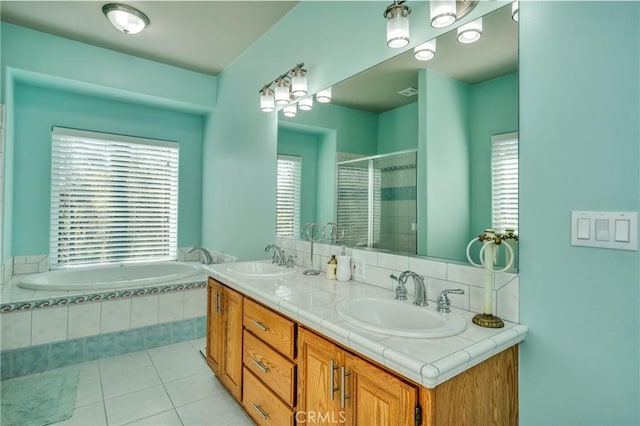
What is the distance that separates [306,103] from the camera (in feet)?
7.81

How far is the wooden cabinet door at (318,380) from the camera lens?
1210mm

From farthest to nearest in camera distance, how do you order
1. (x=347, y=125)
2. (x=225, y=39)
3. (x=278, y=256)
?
A: 1. (x=225, y=39)
2. (x=278, y=256)
3. (x=347, y=125)

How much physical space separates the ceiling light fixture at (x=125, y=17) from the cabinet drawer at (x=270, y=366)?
2.52 meters

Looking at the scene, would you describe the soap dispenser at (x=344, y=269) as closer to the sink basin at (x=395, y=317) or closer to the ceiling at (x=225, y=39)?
the sink basin at (x=395, y=317)

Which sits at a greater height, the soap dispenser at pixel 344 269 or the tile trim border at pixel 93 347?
the soap dispenser at pixel 344 269

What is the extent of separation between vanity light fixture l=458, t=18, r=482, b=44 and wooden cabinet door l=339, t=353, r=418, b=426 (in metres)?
1.35

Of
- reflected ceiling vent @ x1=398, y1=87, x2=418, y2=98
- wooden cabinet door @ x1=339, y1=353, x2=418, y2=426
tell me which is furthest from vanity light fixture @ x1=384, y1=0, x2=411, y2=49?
wooden cabinet door @ x1=339, y1=353, x2=418, y2=426

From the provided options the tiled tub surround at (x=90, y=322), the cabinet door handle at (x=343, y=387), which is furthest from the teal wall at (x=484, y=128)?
the tiled tub surround at (x=90, y=322)

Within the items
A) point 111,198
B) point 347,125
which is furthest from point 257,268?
point 111,198

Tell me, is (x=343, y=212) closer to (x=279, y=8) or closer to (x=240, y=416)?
(x=240, y=416)

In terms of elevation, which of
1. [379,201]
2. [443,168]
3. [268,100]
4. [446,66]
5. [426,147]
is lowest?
[379,201]

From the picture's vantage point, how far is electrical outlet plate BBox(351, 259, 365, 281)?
1854 mm

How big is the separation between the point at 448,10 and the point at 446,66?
0.80 ft

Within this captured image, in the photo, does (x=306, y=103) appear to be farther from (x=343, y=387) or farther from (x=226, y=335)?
(x=343, y=387)
